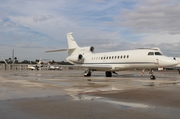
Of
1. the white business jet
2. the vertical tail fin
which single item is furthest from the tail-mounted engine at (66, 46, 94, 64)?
the vertical tail fin

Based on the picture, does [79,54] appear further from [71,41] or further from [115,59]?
[115,59]

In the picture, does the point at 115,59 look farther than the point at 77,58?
No

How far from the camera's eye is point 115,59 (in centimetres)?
2780

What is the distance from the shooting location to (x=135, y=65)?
2536cm

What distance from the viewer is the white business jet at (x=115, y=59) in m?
23.4

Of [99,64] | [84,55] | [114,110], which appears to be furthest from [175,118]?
[84,55]

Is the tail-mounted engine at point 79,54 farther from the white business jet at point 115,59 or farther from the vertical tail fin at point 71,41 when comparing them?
the vertical tail fin at point 71,41

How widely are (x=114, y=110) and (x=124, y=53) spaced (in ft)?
66.9


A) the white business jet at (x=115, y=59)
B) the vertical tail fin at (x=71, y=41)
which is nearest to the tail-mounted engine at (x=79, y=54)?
the white business jet at (x=115, y=59)

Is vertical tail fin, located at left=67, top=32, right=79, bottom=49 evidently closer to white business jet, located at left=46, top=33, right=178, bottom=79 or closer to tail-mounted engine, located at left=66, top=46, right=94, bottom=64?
white business jet, located at left=46, top=33, right=178, bottom=79

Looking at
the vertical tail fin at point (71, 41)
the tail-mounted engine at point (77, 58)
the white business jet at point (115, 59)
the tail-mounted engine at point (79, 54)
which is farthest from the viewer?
the vertical tail fin at point (71, 41)

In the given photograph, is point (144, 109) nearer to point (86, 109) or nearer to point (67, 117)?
point (86, 109)

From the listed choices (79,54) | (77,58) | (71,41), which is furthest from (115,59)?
(71,41)

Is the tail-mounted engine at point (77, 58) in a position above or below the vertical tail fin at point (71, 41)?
below
